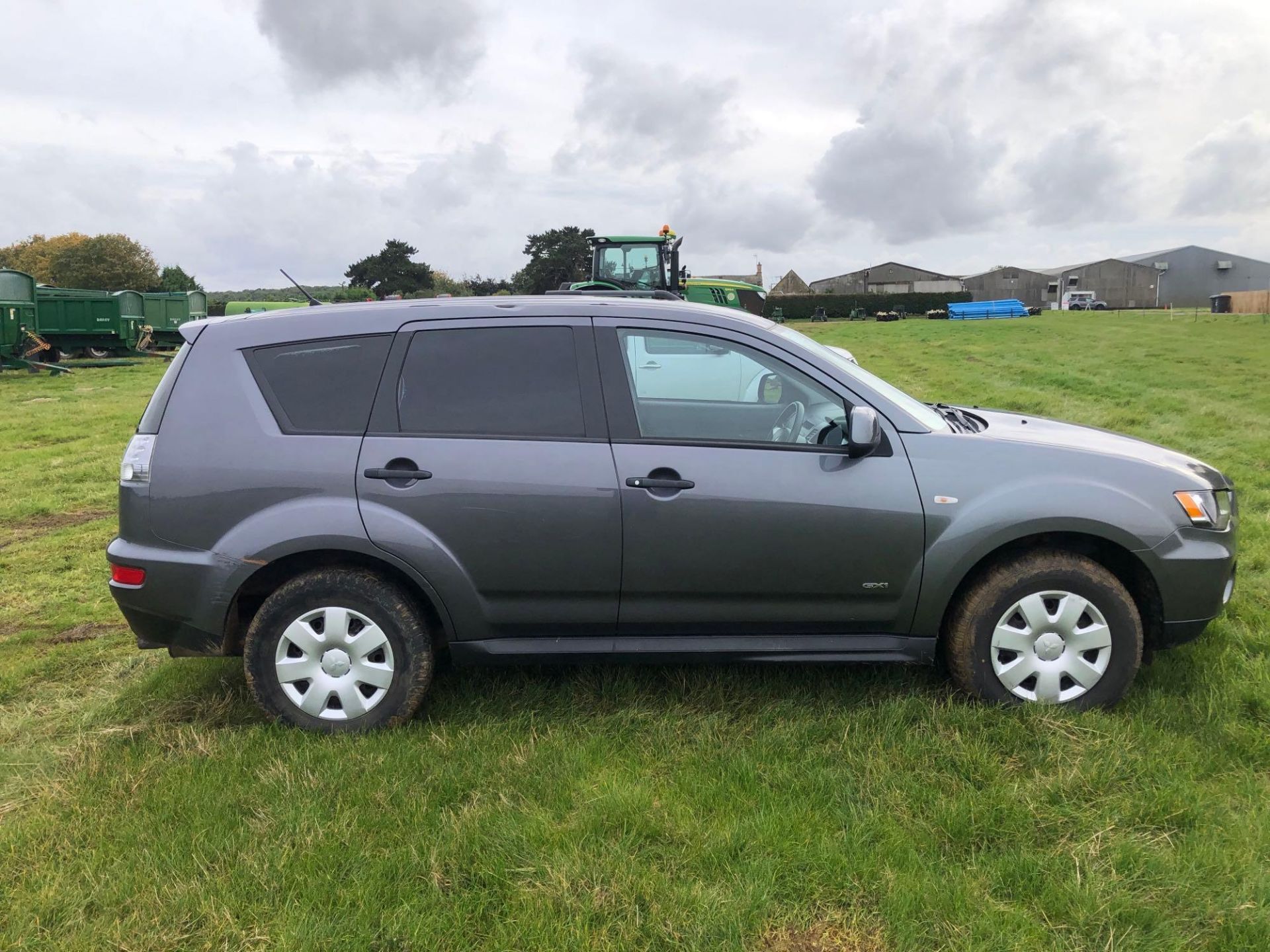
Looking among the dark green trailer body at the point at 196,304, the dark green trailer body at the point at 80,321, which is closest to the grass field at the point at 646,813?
the dark green trailer body at the point at 80,321

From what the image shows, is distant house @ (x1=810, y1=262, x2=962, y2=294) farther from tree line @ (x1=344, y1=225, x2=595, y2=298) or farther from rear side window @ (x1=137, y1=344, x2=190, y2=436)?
rear side window @ (x1=137, y1=344, x2=190, y2=436)

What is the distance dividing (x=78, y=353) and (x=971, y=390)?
25.3m

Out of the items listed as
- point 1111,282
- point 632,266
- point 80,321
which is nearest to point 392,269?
point 80,321

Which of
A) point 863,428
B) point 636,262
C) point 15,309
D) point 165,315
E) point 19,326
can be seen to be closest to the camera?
point 863,428

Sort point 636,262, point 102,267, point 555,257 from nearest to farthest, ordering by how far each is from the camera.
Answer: point 636,262 < point 555,257 < point 102,267

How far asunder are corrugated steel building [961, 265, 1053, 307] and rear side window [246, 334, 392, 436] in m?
91.0

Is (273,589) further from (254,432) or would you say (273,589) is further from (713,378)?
(713,378)

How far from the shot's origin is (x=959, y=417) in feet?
13.7

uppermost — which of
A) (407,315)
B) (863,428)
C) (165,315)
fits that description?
(165,315)

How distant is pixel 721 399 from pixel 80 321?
86.3 feet

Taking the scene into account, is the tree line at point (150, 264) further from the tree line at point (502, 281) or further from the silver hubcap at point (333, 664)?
the silver hubcap at point (333, 664)

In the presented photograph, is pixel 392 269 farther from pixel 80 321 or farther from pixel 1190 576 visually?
pixel 1190 576

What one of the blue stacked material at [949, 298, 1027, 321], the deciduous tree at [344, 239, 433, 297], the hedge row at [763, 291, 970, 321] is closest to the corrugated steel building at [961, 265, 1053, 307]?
the hedge row at [763, 291, 970, 321]

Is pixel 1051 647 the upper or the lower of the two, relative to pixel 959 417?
lower
